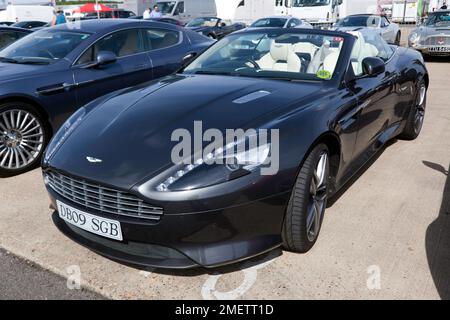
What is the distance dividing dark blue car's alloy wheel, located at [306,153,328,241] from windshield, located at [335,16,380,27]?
43.7 feet

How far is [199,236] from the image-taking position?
226 centimetres

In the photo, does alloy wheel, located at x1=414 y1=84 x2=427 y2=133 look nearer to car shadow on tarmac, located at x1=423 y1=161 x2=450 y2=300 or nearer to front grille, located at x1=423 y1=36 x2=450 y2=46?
car shadow on tarmac, located at x1=423 y1=161 x2=450 y2=300

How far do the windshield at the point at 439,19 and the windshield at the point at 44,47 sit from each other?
11.2 metres

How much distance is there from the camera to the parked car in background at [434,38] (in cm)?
1195

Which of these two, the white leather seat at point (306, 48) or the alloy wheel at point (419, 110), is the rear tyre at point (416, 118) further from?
the white leather seat at point (306, 48)

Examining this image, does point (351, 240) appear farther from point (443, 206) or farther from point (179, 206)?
point (179, 206)

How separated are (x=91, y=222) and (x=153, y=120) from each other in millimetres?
719

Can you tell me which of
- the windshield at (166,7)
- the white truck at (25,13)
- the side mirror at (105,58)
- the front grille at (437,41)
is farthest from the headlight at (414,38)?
the white truck at (25,13)

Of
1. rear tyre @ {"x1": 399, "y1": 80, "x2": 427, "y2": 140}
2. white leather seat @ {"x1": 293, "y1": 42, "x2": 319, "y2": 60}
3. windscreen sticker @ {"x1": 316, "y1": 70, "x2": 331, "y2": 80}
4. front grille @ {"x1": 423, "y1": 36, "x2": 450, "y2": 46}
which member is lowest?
rear tyre @ {"x1": 399, "y1": 80, "x2": 427, "y2": 140}

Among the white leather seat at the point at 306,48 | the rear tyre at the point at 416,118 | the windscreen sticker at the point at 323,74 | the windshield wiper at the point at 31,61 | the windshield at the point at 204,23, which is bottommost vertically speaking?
the rear tyre at the point at 416,118

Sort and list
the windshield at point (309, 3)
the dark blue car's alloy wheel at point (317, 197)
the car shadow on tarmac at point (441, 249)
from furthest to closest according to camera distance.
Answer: the windshield at point (309, 3), the dark blue car's alloy wheel at point (317, 197), the car shadow on tarmac at point (441, 249)

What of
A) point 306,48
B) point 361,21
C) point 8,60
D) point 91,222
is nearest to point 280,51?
point 306,48

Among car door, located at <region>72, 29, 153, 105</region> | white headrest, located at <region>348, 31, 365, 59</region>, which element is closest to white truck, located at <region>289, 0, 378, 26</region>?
car door, located at <region>72, 29, 153, 105</region>

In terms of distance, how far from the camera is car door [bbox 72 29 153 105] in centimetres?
476
